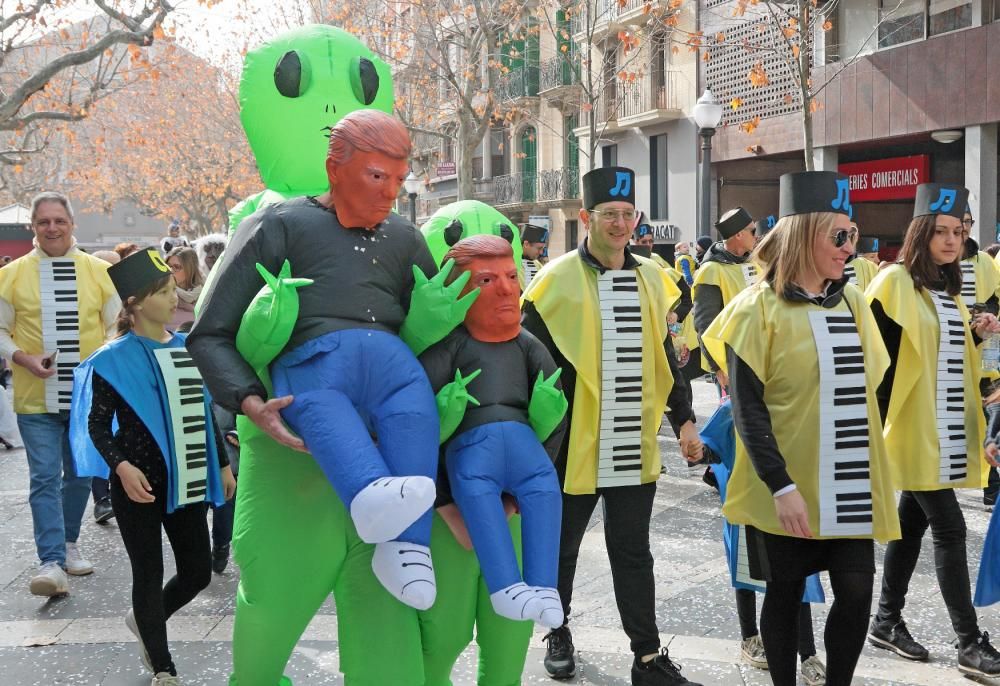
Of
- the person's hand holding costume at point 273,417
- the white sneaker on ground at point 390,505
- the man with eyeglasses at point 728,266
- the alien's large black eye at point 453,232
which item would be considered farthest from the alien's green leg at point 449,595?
the man with eyeglasses at point 728,266

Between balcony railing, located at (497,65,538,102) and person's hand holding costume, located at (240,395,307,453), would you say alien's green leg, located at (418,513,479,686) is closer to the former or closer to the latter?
person's hand holding costume, located at (240,395,307,453)

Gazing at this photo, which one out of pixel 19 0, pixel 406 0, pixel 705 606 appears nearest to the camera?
pixel 705 606

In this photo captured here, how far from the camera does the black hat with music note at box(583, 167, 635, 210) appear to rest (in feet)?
13.0

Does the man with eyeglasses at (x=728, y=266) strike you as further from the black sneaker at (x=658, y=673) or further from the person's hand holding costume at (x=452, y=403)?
the person's hand holding costume at (x=452, y=403)

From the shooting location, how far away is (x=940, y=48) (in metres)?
16.6

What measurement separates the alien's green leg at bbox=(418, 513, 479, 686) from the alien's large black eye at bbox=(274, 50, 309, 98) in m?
1.45

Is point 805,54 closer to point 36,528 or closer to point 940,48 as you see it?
point 940,48

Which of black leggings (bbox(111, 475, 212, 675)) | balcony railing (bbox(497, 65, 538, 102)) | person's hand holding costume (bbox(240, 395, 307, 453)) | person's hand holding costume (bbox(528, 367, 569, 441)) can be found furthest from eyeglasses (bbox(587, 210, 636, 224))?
balcony railing (bbox(497, 65, 538, 102))

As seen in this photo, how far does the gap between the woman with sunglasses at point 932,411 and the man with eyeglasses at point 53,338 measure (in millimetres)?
4120

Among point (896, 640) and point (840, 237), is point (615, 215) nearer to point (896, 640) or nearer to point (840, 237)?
point (840, 237)

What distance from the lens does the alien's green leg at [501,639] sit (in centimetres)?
282

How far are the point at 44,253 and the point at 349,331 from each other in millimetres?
3773

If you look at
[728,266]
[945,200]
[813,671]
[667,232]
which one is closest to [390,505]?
[813,671]

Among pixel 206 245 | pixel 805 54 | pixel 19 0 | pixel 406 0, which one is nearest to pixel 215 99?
pixel 406 0
